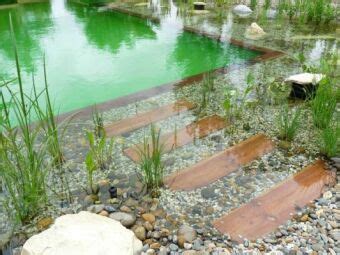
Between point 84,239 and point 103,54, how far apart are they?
14.0ft

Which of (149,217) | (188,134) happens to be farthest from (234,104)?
(149,217)

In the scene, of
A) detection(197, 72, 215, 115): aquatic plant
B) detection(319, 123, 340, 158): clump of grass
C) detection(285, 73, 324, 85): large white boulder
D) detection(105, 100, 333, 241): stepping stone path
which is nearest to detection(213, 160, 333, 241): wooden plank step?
detection(105, 100, 333, 241): stepping stone path

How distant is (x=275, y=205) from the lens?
2428 mm

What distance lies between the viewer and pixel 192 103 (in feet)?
12.8

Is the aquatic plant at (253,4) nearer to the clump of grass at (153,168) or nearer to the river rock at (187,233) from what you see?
the clump of grass at (153,168)

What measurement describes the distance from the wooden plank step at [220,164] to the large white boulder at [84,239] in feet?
2.19

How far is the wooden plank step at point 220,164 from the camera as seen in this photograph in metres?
2.66

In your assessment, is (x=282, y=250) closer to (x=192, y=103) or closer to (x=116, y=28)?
(x=192, y=103)

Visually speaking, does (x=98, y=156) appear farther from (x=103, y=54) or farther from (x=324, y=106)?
(x=103, y=54)

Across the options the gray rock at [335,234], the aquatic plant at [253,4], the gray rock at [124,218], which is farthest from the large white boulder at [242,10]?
the gray rock at [124,218]

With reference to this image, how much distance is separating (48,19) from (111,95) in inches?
167

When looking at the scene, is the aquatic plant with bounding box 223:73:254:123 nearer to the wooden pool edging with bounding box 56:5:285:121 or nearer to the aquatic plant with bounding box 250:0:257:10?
the wooden pool edging with bounding box 56:5:285:121

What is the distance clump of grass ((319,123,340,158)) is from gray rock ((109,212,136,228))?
1.65 meters

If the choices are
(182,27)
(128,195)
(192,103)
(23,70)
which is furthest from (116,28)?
(128,195)
